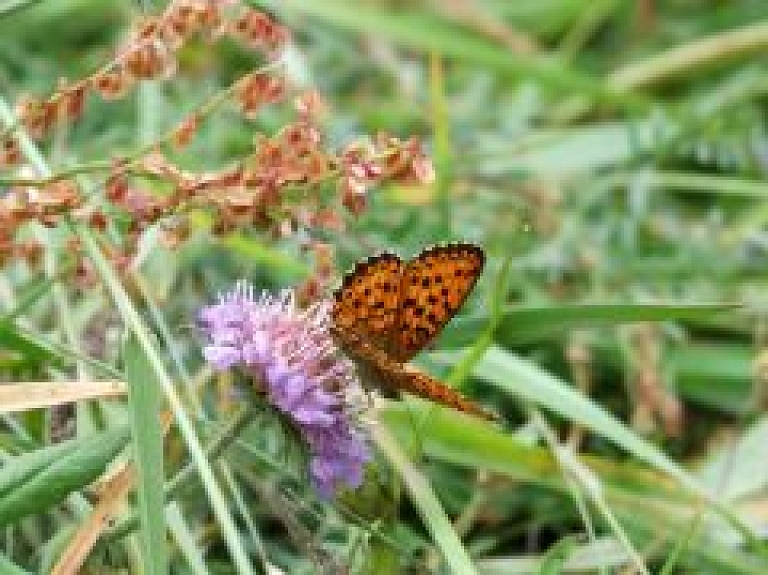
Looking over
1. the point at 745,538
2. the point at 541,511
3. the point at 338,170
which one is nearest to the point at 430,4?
the point at 541,511

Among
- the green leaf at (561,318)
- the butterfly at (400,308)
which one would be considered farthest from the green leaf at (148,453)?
the green leaf at (561,318)

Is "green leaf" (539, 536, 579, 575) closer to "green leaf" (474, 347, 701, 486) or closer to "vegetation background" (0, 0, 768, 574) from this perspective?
"vegetation background" (0, 0, 768, 574)

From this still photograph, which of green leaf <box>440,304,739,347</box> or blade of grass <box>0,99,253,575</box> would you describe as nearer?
blade of grass <box>0,99,253,575</box>

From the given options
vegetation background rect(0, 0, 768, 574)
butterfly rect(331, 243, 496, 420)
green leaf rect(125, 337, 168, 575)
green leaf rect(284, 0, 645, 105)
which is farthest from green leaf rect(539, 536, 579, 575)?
green leaf rect(284, 0, 645, 105)

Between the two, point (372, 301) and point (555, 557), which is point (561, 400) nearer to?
point (555, 557)

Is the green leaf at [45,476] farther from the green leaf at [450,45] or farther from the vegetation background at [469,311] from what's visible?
the green leaf at [450,45]

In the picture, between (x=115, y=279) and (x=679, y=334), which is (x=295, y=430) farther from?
(x=679, y=334)
